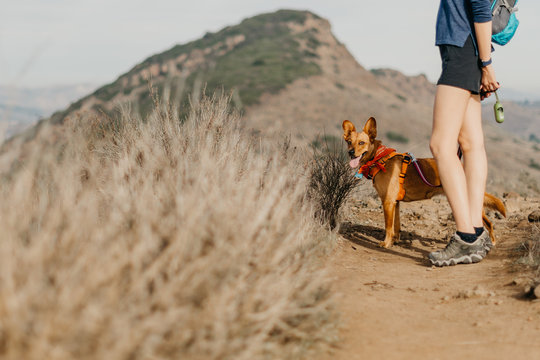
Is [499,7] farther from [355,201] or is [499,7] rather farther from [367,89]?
[367,89]

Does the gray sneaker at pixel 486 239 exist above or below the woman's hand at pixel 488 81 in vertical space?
below

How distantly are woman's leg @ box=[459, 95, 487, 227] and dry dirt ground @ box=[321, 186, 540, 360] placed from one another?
0.55m

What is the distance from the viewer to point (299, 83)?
68.2 metres

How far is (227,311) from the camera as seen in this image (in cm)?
200

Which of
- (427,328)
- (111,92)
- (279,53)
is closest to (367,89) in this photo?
(279,53)

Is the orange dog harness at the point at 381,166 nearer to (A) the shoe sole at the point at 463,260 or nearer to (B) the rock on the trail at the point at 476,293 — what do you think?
(A) the shoe sole at the point at 463,260

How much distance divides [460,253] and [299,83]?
65.7m

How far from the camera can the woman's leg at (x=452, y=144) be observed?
3.85m

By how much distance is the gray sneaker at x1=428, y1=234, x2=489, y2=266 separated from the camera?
412 centimetres

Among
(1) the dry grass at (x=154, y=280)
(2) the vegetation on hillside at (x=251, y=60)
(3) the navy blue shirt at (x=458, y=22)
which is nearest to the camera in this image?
(1) the dry grass at (x=154, y=280)

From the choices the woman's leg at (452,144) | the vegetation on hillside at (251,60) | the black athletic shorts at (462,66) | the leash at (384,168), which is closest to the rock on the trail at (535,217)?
the leash at (384,168)

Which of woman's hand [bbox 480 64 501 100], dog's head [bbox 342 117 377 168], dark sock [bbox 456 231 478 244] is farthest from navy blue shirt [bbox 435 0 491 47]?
dark sock [bbox 456 231 478 244]

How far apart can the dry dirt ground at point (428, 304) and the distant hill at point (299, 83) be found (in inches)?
1539

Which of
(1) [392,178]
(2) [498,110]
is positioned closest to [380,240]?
(1) [392,178]
